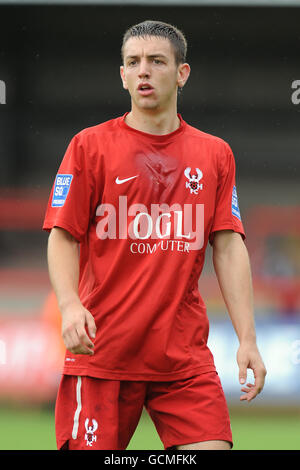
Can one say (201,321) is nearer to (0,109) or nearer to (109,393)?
(109,393)

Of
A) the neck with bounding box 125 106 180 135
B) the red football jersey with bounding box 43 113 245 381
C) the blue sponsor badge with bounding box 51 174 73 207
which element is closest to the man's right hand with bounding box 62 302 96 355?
the red football jersey with bounding box 43 113 245 381

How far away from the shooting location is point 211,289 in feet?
23.1

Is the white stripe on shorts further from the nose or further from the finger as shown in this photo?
the nose

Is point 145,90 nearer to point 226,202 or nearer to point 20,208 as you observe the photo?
point 226,202

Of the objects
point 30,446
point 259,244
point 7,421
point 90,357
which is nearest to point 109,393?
point 90,357

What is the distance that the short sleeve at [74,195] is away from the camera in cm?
220

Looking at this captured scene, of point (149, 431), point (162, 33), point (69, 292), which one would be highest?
point (162, 33)

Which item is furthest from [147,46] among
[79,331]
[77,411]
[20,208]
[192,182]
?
[20,208]

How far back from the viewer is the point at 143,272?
86.5 inches

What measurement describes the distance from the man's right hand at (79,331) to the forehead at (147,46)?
0.77 m

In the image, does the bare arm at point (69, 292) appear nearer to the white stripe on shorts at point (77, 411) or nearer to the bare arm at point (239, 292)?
the white stripe on shorts at point (77, 411)

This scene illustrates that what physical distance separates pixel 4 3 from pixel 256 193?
3904 millimetres

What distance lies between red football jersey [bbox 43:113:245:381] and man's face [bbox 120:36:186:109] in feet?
0.33

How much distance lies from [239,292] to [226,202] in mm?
267
